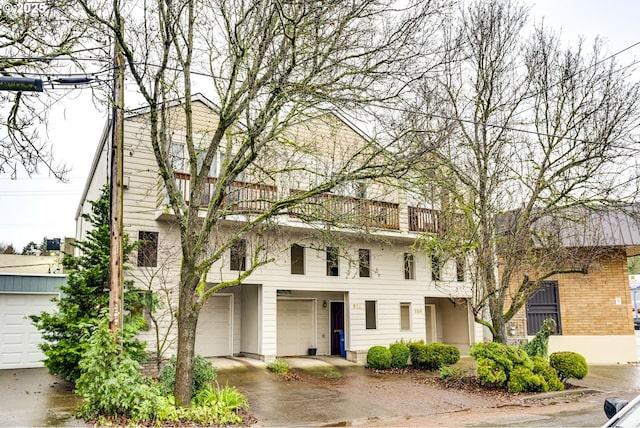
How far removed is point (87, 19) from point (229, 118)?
9.95ft

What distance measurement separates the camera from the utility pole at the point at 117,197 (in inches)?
366

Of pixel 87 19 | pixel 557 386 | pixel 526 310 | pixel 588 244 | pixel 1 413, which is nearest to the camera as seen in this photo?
pixel 87 19

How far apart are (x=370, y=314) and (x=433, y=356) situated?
284 centimetres

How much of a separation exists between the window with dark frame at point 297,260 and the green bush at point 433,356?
195 inches

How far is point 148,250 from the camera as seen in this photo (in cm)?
1562

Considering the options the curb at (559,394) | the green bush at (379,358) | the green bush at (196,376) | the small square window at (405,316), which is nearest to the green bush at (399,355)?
the green bush at (379,358)

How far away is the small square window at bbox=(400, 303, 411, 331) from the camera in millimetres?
20500

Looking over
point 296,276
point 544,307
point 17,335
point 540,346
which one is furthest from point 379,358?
point 17,335

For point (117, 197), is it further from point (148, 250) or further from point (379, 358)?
point (379, 358)

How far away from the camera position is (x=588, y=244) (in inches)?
625

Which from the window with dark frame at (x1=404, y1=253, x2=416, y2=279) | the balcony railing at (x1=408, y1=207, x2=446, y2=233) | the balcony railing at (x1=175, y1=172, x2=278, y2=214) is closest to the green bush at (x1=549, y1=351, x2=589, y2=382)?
the balcony railing at (x1=408, y1=207, x2=446, y2=233)

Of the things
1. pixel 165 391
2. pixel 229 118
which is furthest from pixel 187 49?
pixel 165 391

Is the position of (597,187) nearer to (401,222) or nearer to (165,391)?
(401,222)

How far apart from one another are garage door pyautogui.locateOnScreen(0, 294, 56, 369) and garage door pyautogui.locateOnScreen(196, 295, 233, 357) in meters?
5.07
